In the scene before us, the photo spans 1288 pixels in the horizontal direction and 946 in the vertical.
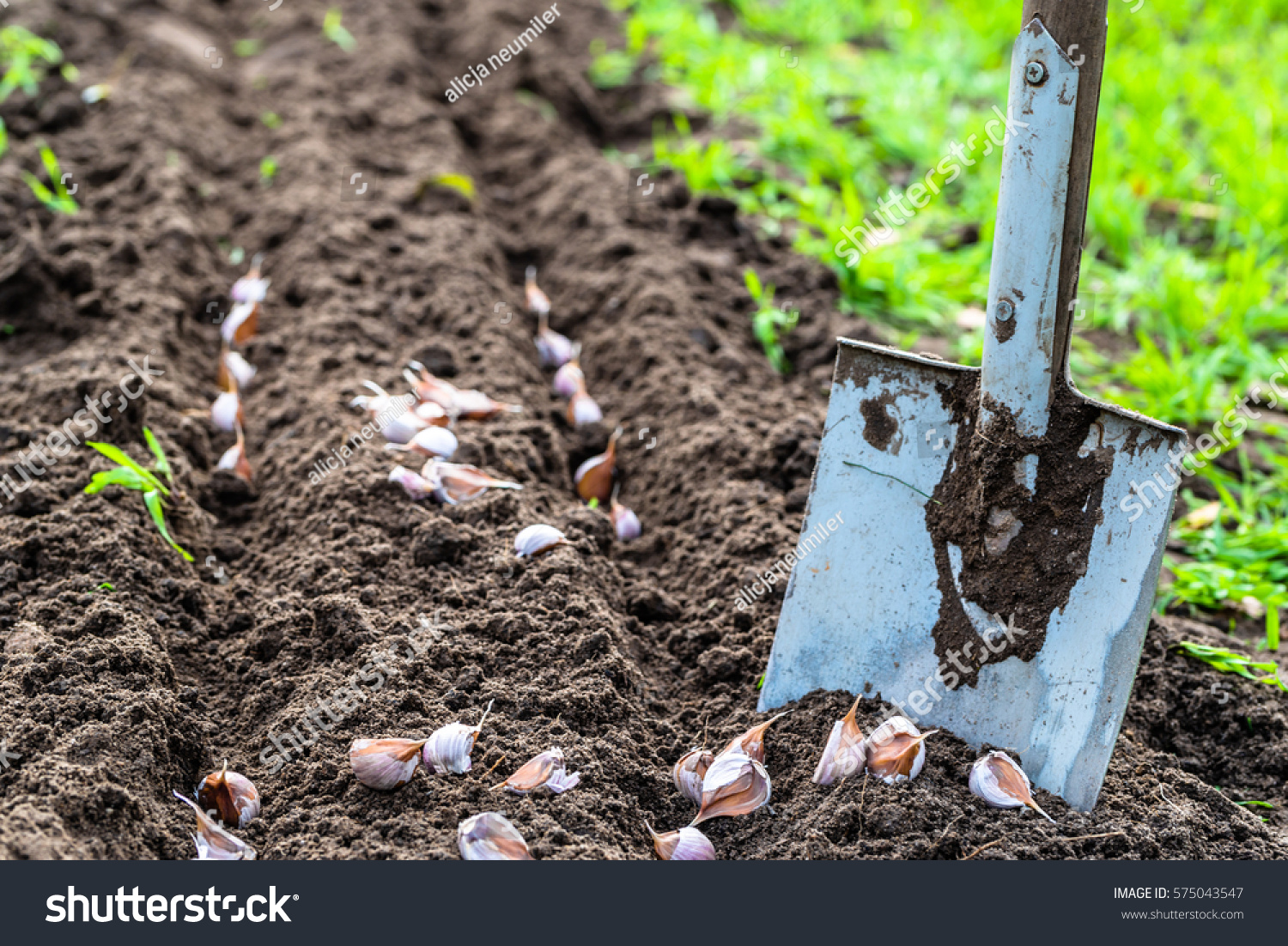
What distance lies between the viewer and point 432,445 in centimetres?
243

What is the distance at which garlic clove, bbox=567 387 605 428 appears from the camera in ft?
9.33

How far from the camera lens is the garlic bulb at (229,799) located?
168 cm

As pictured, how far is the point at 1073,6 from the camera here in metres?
1.67

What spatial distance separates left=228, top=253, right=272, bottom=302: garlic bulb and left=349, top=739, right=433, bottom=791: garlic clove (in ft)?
6.10

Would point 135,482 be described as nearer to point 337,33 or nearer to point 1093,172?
point 337,33

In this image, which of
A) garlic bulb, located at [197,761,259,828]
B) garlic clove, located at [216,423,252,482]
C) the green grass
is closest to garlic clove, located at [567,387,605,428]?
the green grass

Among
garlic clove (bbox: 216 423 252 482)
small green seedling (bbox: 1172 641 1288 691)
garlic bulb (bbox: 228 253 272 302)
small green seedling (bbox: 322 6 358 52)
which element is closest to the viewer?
small green seedling (bbox: 1172 641 1288 691)

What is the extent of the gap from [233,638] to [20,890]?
2.34 feet

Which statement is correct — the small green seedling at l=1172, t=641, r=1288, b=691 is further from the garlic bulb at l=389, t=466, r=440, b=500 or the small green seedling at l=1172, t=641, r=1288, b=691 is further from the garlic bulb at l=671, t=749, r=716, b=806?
the garlic bulb at l=389, t=466, r=440, b=500

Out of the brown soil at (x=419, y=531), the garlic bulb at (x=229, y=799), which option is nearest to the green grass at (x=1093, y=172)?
the brown soil at (x=419, y=531)

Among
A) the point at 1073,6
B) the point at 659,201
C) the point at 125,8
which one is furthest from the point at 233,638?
the point at 125,8

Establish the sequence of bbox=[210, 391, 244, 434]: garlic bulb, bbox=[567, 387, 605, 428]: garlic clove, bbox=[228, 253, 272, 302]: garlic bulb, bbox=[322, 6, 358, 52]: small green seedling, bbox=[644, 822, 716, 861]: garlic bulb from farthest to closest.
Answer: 1. bbox=[322, 6, 358, 52]: small green seedling
2. bbox=[228, 253, 272, 302]: garlic bulb
3. bbox=[567, 387, 605, 428]: garlic clove
4. bbox=[210, 391, 244, 434]: garlic bulb
5. bbox=[644, 822, 716, 861]: garlic bulb

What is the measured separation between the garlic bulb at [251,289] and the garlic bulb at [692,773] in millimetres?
2027

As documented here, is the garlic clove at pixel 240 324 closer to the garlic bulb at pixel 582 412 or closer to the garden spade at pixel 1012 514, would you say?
the garlic bulb at pixel 582 412
